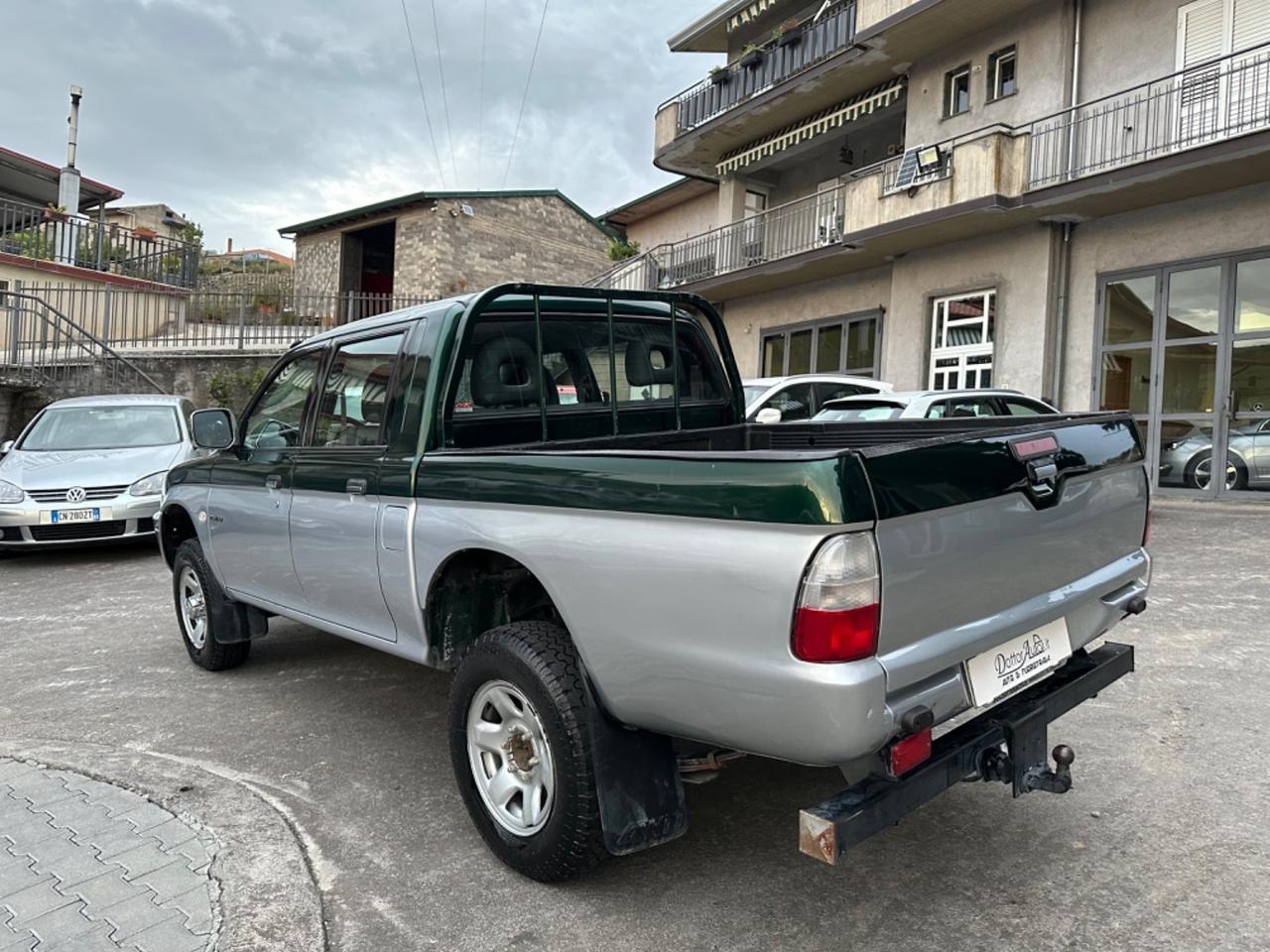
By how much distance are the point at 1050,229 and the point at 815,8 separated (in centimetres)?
881

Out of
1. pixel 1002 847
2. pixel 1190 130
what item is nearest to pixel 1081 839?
pixel 1002 847

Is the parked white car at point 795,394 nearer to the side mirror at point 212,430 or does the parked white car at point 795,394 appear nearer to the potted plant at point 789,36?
the side mirror at point 212,430

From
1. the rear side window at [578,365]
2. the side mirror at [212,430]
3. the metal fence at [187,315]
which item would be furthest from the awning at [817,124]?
the side mirror at [212,430]

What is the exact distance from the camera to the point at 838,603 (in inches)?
75.9

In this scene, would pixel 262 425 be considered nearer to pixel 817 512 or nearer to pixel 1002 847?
pixel 817 512

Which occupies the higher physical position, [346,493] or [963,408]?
[963,408]

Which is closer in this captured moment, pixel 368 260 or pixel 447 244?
pixel 447 244

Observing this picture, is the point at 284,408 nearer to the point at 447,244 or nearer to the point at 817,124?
the point at 817,124

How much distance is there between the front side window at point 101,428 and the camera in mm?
9227

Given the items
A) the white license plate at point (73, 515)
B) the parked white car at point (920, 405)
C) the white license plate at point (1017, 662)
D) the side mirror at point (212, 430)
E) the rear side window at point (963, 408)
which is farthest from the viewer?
the rear side window at point (963, 408)

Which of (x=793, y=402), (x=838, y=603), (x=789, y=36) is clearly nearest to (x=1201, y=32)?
(x=789, y=36)

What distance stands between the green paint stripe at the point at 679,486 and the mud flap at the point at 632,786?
0.60m

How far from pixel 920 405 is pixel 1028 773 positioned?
615 centimetres

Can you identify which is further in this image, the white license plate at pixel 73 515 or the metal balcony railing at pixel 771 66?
the metal balcony railing at pixel 771 66
